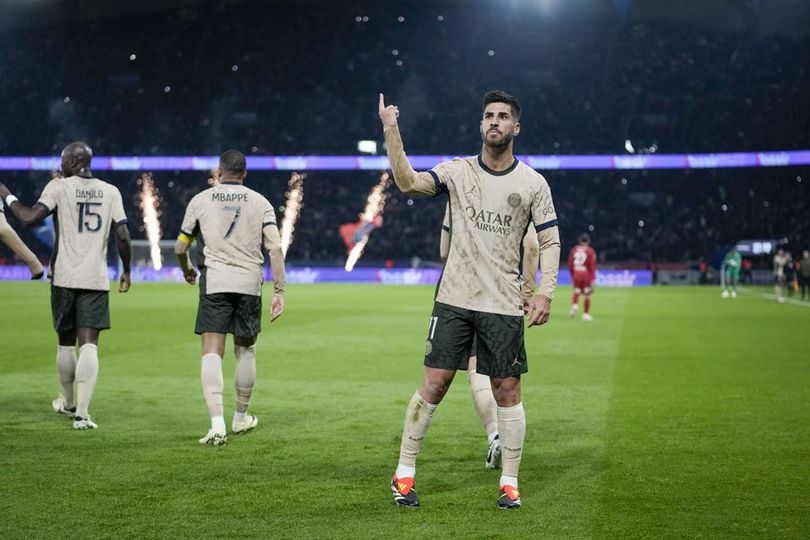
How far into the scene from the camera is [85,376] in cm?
802

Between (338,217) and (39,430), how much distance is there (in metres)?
60.9

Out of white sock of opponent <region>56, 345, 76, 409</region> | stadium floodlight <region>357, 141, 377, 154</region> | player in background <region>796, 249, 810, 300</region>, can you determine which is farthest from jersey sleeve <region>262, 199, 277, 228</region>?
stadium floodlight <region>357, 141, 377, 154</region>

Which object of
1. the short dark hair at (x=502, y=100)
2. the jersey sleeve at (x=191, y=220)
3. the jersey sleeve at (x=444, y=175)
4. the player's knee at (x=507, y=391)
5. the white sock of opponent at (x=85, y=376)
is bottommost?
the white sock of opponent at (x=85, y=376)

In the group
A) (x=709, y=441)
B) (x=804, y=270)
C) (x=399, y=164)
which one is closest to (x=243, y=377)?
(x=399, y=164)

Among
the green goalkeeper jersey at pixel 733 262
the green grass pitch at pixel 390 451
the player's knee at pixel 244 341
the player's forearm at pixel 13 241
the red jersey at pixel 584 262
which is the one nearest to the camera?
the green grass pitch at pixel 390 451

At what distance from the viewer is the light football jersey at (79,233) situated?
8031 millimetres

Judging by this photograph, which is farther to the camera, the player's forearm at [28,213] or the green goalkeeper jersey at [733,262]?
the green goalkeeper jersey at [733,262]

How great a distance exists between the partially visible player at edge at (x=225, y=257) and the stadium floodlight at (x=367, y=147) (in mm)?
61972

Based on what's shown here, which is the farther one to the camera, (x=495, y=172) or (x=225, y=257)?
(x=225, y=257)

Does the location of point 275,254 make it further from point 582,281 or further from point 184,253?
point 582,281

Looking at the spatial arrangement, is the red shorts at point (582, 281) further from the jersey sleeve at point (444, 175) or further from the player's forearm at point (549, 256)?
the jersey sleeve at point (444, 175)

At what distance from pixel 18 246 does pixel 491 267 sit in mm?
3323

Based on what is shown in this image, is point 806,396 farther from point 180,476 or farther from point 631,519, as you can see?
point 180,476

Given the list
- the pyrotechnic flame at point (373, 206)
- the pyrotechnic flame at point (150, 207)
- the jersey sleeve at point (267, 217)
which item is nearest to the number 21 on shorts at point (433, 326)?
the jersey sleeve at point (267, 217)
